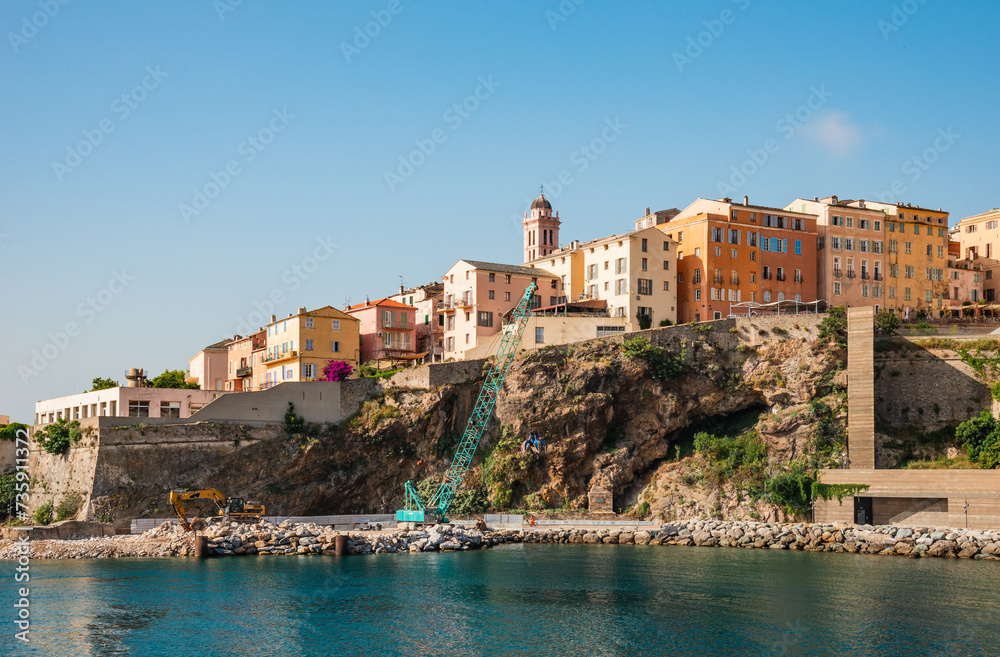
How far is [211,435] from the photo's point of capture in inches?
2281

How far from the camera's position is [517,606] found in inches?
1400

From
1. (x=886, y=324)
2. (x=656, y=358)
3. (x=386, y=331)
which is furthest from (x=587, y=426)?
(x=386, y=331)

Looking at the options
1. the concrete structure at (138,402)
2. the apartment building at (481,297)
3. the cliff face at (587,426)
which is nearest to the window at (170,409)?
the concrete structure at (138,402)

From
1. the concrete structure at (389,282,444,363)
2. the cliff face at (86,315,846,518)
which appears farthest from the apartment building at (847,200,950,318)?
the concrete structure at (389,282,444,363)

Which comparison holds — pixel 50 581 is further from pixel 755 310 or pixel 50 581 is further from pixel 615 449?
pixel 755 310

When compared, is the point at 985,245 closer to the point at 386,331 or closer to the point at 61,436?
the point at 386,331

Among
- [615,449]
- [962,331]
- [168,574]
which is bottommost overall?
[168,574]

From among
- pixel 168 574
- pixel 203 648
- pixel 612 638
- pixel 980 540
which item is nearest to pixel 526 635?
pixel 612 638

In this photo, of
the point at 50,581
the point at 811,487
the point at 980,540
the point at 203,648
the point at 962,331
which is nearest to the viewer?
the point at 203,648

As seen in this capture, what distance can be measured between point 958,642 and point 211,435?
40.2m

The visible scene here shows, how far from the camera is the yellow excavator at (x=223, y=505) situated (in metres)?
52.9

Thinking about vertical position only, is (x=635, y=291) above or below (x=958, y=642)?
above

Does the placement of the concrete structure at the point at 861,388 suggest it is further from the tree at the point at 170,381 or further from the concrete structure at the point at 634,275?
the tree at the point at 170,381

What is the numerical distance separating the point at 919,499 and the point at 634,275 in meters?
23.0
